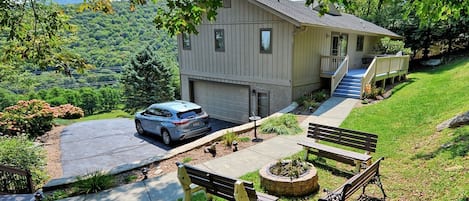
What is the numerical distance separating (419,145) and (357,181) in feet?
13.7

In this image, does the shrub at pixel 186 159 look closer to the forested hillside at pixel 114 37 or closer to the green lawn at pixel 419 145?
the green lawn at pixel 419 145

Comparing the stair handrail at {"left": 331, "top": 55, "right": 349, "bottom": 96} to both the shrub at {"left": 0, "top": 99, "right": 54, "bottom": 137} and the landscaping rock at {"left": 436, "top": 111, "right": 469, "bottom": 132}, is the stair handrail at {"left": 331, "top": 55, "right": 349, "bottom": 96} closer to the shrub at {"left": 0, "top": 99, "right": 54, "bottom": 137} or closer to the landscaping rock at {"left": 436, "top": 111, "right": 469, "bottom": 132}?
the landscaping rock at {"left": 436, "top": 111, "right": 469, "bottom": 132}

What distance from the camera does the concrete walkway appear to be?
564cm

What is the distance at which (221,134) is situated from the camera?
30.3 feet

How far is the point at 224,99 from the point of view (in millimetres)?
16688

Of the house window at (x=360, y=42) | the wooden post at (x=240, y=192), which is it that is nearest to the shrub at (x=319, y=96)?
the house window at (x=360, y=42)

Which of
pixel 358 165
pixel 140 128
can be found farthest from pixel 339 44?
pixel 358 165

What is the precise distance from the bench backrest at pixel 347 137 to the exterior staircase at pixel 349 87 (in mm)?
7179

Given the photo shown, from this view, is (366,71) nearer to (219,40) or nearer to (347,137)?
(219,40)

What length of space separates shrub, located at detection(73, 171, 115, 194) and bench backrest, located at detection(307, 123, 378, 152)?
16.5 ft

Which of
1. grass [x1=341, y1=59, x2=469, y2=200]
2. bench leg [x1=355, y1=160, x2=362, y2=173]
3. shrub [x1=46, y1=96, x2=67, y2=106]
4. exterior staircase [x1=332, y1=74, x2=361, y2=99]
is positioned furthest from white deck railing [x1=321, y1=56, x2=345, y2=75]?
shrub [x1=46, y1=96, x2=67, y2=106]

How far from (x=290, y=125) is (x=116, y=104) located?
1592 inches

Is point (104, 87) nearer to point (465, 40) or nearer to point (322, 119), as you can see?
point (322, 119)

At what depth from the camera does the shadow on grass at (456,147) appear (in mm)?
5953
